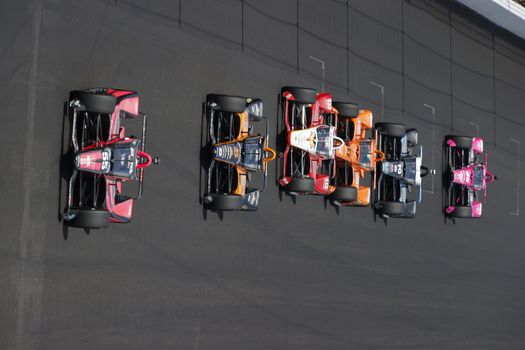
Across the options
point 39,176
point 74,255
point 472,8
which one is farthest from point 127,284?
point 472,8

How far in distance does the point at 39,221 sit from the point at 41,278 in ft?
1.46

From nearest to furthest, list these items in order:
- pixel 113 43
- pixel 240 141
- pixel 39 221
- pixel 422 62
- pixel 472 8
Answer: pixel 39 221 < pixel 113 43 < pixel 240 141 < pixel 422 62 < pixel 472 8

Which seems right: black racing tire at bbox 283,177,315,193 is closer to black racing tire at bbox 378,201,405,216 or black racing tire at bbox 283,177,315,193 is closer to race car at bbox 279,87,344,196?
race car at bbox 279,87,344,196

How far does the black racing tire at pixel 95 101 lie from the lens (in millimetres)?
7020

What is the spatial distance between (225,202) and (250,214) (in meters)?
0.73

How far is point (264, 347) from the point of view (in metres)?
8.93

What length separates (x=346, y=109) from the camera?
9609 millimetres

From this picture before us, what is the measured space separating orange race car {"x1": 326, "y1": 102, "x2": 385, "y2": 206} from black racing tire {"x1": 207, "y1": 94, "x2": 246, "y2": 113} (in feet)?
5.19

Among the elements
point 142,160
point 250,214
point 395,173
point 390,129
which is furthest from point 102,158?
point 390,129

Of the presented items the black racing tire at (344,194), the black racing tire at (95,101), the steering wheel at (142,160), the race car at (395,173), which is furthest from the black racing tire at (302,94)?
the black racing tire at (95,101)

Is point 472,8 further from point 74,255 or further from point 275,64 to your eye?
point 74,255

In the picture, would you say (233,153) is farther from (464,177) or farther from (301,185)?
(464,177)

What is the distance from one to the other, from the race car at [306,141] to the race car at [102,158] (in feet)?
6.20

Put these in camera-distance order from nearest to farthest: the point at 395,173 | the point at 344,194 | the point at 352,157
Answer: the point at 344,194, the point at 352,157, the point at 395,173
